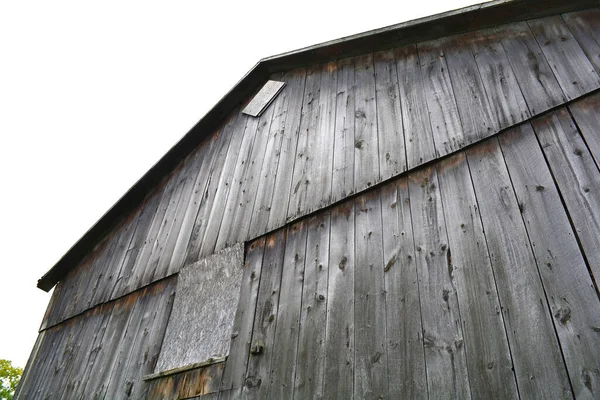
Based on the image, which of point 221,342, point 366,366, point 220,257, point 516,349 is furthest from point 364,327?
point 220,257

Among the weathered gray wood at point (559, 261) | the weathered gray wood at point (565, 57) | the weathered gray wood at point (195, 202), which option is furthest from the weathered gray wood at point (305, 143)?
the weathered gray wood at point (565, 57)

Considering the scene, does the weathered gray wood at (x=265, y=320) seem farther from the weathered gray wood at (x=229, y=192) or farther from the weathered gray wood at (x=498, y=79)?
the weathered gray wood at (x=498, y=79)

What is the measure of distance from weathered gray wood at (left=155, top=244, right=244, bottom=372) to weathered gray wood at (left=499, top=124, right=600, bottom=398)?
2518 millimetres

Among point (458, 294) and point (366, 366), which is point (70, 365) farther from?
point (458, 294)

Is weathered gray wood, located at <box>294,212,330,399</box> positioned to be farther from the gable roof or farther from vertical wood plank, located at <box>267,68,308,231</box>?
the gable roof

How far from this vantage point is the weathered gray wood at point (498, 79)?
3.36 m

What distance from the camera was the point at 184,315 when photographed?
181 inches

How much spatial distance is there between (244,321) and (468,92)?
2635mm

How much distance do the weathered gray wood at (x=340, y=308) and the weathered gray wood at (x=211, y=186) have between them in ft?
6.38

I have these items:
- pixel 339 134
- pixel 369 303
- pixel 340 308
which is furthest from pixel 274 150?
pixel 369 303

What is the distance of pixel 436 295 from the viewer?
114 inches

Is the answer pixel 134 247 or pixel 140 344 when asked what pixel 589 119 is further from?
pixel 134 247

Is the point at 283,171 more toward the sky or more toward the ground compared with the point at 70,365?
more toward the sky

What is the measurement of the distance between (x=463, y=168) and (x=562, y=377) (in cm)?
155
